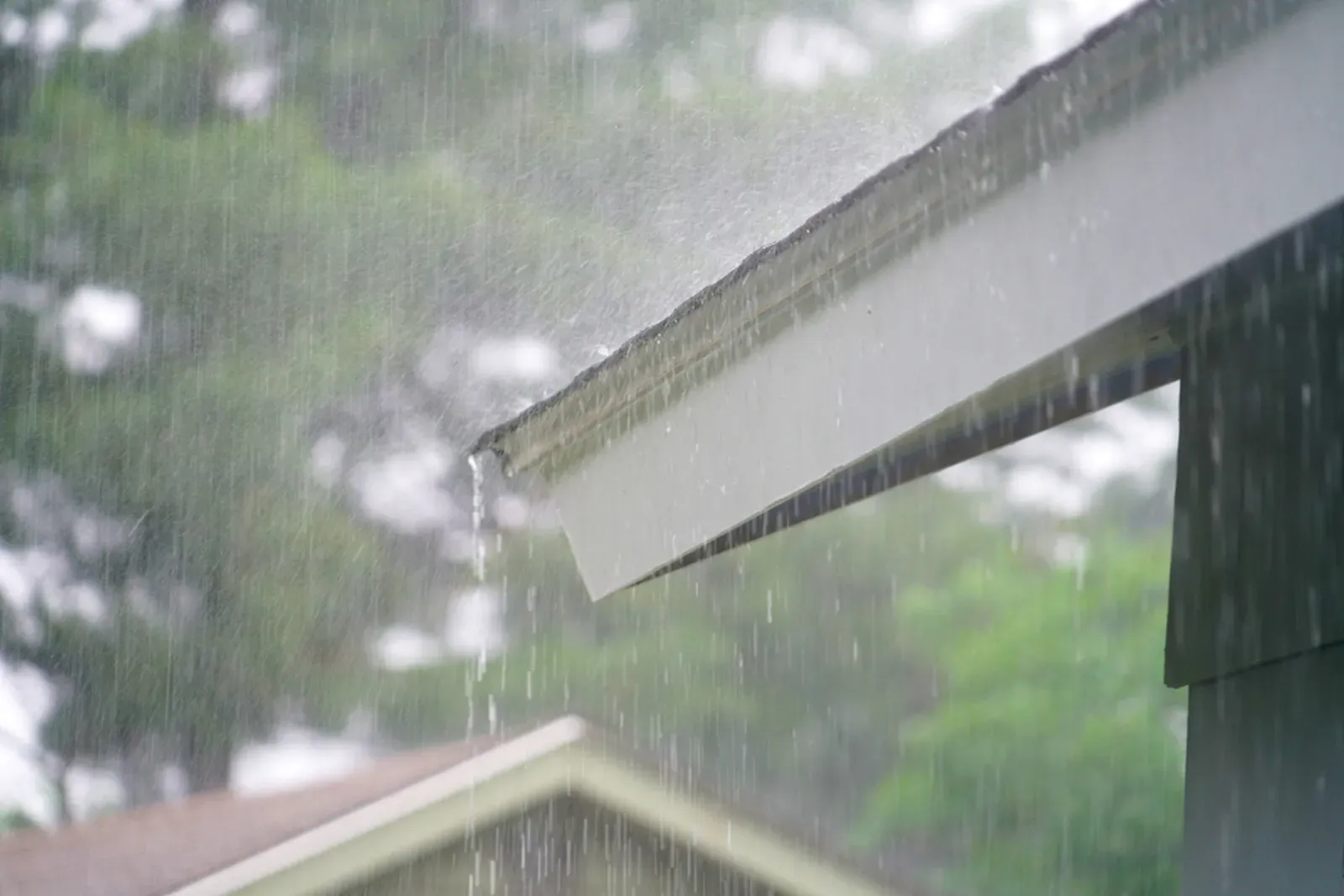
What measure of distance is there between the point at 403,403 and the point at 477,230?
4.23 ft

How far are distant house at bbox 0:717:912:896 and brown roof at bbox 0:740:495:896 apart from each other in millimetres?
15

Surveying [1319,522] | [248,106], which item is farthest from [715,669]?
[1319,522]

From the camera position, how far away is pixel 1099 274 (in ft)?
3.60

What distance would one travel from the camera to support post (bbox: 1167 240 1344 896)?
4.08 ft

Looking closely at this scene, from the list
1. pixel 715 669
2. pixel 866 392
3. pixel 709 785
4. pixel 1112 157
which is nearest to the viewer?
pixel 1112 157

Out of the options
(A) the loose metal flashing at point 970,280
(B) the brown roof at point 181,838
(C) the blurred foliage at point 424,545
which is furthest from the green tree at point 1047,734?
(A) the loose metal flashing at point 970,280

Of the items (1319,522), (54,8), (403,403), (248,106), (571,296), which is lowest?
(1319,522)

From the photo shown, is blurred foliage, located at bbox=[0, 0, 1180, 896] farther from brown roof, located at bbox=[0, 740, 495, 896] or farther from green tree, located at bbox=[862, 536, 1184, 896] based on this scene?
brown roof, located at bbox=[0, 740, 495, 896]

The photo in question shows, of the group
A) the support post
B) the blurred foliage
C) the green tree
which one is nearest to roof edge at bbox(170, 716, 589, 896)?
the blurred foliage

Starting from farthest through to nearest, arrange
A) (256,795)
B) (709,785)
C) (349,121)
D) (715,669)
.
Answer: (349,121), (715,669), (256,795), (709,785)

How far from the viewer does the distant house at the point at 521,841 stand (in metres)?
3.73

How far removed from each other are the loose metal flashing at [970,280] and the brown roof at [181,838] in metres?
2.71

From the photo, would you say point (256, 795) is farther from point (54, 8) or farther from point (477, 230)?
point (54, 8)

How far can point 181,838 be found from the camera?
4.50m
